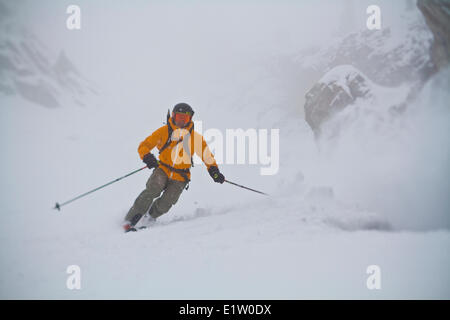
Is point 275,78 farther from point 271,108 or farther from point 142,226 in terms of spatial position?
point 142,226

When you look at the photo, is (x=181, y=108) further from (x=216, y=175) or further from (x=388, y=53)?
(x=388, y=53)

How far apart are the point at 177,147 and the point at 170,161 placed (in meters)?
0.29

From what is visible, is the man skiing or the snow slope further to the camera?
the man skiing

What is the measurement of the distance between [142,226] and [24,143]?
54.6ft

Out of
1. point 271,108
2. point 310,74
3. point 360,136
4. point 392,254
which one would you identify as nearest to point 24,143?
point 271,108

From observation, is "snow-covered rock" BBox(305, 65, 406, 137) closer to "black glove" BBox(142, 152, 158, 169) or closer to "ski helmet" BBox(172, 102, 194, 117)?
"ski helmet" BBox(172, 102, 194, 117)

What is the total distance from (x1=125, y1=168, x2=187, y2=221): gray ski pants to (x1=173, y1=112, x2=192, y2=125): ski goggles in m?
0.98

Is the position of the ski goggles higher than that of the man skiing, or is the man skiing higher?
the ski goggles

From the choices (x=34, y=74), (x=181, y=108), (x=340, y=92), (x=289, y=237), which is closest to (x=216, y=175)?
(x=181, y=108)

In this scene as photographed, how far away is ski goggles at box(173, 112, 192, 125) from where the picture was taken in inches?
174

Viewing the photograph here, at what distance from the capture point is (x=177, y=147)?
180 inches

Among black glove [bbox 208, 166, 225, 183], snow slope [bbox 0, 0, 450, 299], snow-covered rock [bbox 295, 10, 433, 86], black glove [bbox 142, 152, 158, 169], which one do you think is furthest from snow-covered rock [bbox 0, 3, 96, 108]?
black glove [bbox 208, 166, 225, 183]

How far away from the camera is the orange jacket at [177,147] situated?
4.50 metres

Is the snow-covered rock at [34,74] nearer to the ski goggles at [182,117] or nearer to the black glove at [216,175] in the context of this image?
the ski goggles at [182,117]
